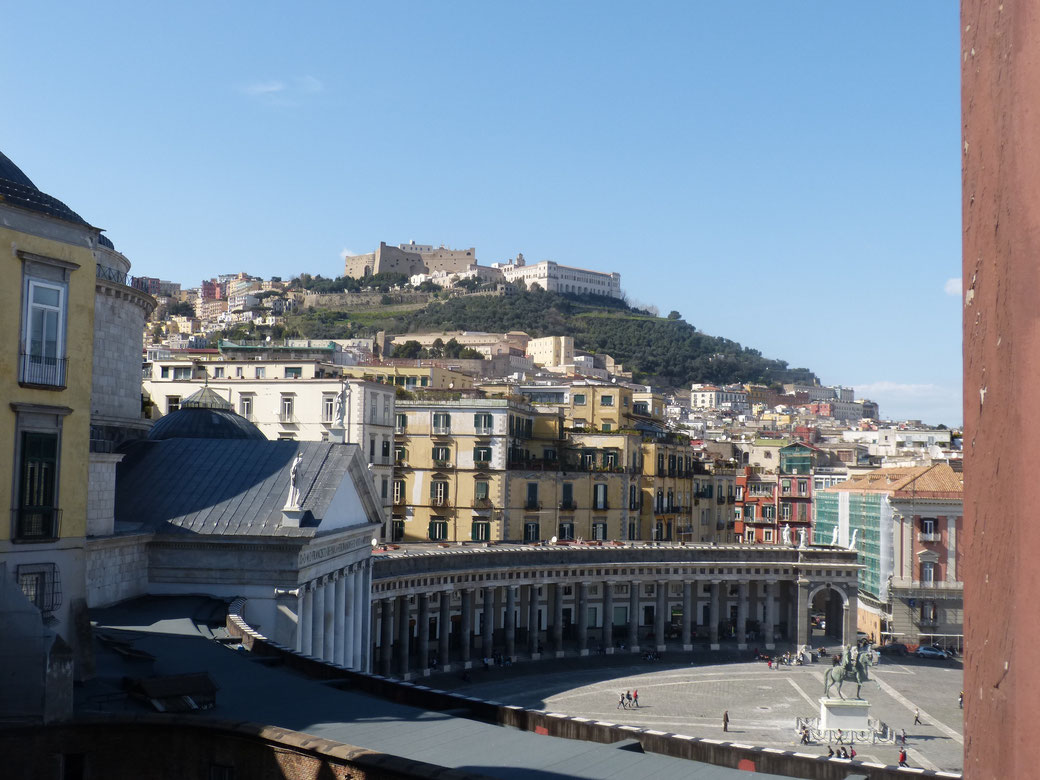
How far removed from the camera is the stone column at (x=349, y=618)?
42.1 meters

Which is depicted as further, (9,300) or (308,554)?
(308,554)

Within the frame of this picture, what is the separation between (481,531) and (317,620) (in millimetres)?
41052

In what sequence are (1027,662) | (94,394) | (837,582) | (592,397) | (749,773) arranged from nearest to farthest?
(1027,662)
(749,773)
(94,394)
(837,582)
(592,397)

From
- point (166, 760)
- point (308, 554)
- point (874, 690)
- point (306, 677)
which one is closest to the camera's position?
point (166, 760)

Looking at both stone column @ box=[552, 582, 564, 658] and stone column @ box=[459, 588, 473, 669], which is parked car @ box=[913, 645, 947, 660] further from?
stone column @ box=[459, 588, 473, 669]

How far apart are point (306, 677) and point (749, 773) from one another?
38.0ft

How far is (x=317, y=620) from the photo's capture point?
3791 cm

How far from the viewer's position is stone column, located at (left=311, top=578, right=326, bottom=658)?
37.4 metres

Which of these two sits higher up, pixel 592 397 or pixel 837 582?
pixel 592 397

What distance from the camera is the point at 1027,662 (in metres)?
3.66

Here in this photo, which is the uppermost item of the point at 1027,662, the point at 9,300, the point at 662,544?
the point at 9,300

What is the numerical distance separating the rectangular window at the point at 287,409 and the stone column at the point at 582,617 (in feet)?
72.3

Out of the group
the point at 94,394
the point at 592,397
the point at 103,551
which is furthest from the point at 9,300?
the point at 592,397

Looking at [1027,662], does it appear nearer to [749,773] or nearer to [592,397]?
[749,773]
